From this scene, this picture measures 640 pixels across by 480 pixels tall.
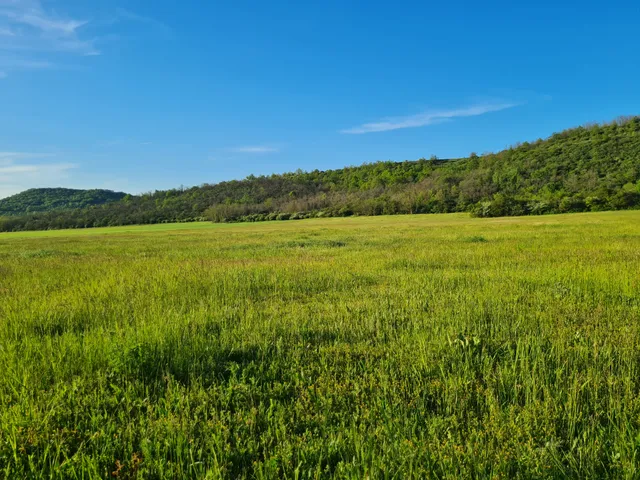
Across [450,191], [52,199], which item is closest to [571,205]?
[450,191]

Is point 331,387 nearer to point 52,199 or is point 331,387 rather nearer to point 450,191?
point 450,191

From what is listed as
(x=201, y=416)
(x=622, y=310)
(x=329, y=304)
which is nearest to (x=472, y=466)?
(x=201, y=416)

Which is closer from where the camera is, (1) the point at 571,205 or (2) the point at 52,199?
(1) the point at 571,205

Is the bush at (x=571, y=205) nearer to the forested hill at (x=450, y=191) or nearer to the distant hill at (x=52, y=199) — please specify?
the forested hill at (x=450, y=191)

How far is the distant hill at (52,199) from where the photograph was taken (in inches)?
6270

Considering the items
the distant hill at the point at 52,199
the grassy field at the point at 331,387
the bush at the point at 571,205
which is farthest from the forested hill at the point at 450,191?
the grassy field at the point at 331,387

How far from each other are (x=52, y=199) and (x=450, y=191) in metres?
173

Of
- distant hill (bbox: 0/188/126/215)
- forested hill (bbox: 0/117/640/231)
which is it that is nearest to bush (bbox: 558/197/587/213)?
forested hill (bbox: 0/117/640/231)

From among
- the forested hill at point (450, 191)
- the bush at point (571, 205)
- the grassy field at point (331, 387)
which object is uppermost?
the forested hill at point (450, 191)

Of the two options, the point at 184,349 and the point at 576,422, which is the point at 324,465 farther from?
the point at 184,349

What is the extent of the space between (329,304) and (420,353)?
2747mm

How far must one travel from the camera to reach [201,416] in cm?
309

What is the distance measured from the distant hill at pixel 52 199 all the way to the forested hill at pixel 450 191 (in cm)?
2841

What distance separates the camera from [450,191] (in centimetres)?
9206
